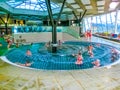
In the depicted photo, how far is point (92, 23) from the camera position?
145 feet

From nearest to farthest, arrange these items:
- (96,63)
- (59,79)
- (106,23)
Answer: (59,79) < (96,63) < (106,23)

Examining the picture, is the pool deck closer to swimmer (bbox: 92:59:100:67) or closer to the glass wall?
swimmer (bbox: 92:59:100:67)

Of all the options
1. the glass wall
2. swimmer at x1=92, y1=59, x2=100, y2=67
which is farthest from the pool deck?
the glass wall

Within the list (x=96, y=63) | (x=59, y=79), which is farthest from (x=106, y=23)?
(x=59, y=79)

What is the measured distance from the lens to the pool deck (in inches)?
272

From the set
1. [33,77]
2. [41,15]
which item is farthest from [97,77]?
[41,15]

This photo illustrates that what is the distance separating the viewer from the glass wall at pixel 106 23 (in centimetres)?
2827

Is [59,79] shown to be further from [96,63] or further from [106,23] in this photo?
[106,23]

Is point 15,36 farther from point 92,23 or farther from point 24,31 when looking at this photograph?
point 92,23

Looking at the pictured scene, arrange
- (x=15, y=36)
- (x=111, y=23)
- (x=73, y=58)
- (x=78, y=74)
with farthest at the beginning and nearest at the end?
(x=111, y=23)
(x=15, y=36)
(x=73, y=58)
(x=78, y=74)

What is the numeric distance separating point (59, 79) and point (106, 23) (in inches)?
1128

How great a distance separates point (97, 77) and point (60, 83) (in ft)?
5.94

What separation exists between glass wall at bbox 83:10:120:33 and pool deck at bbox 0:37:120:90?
65.3 feet

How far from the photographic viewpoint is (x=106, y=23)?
34625 mm
